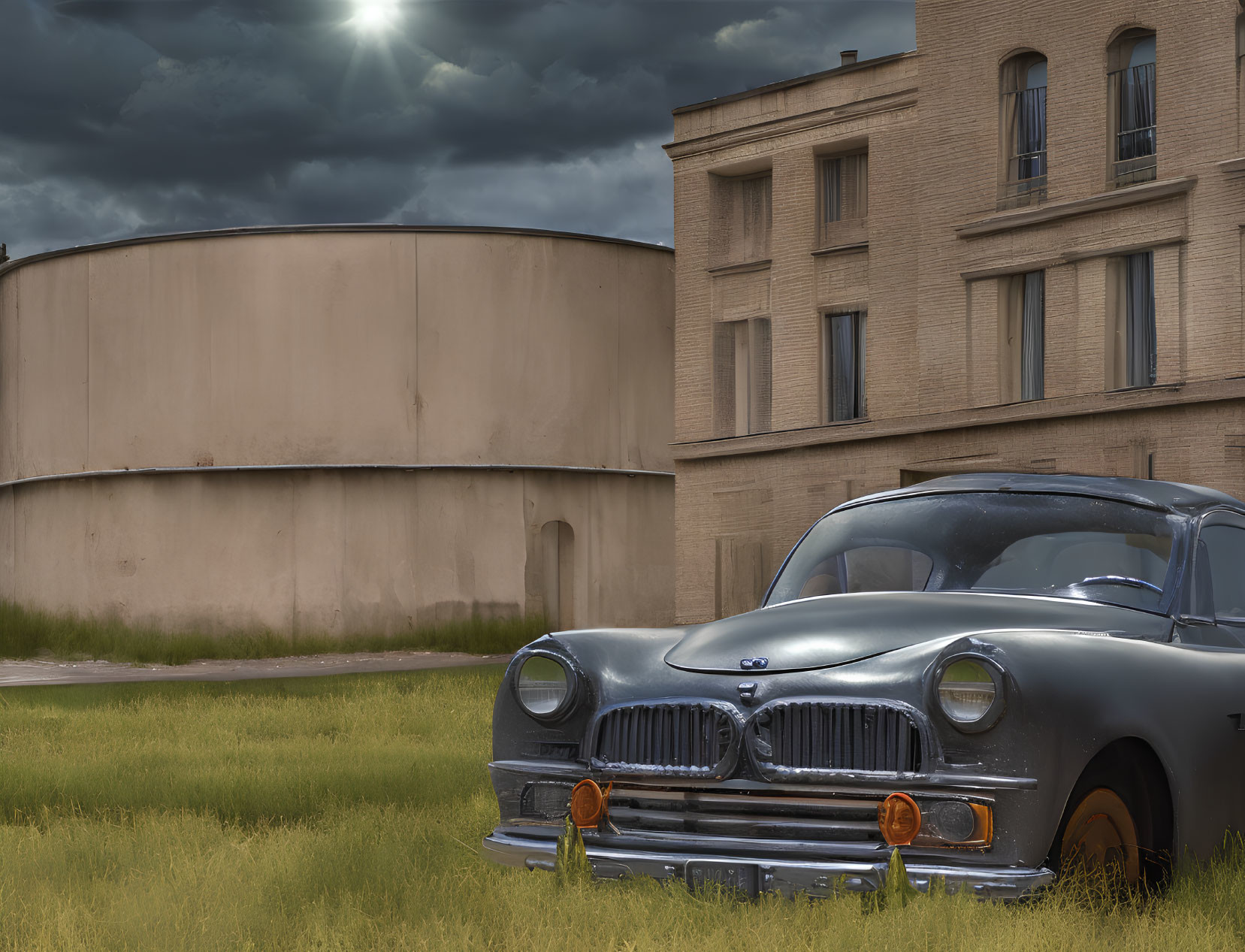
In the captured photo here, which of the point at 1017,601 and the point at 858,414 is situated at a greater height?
the point at 858,414

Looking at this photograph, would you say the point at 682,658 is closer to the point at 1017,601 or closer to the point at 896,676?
the point at 896,676

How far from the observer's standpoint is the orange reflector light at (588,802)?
16.5 feet

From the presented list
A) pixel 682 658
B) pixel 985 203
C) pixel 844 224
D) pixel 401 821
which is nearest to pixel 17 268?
pixel 844 224

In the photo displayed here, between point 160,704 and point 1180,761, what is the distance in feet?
43.2

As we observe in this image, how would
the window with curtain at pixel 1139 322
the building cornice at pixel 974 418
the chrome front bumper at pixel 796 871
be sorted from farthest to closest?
the window with curtain at pixel 1139 322 → the building cornice at pixel 974 418 → the chrome front bumper at pixel 796 871

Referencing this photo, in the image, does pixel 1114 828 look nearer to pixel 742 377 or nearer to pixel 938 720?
pixel 938 720

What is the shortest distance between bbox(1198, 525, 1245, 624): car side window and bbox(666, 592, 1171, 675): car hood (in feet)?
1.73

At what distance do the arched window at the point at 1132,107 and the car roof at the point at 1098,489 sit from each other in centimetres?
1667

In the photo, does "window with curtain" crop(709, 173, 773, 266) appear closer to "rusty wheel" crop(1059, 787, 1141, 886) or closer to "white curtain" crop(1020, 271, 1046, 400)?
"white curtain" crop(1020, 271, 1046, 400)

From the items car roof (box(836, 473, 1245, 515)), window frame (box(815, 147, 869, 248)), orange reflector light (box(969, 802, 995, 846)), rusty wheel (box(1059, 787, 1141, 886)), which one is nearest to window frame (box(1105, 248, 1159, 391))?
window frame (box(815, 147, 869, 248))

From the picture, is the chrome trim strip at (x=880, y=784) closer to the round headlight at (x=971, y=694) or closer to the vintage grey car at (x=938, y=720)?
the vintage grey car at (x=938, y=720)

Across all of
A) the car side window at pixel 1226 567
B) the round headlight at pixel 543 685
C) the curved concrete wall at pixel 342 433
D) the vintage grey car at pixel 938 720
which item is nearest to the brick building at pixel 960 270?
the curved concrete wall at pixel 342 433

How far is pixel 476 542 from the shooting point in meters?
29.5

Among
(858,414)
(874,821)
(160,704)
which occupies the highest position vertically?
(858,414)
